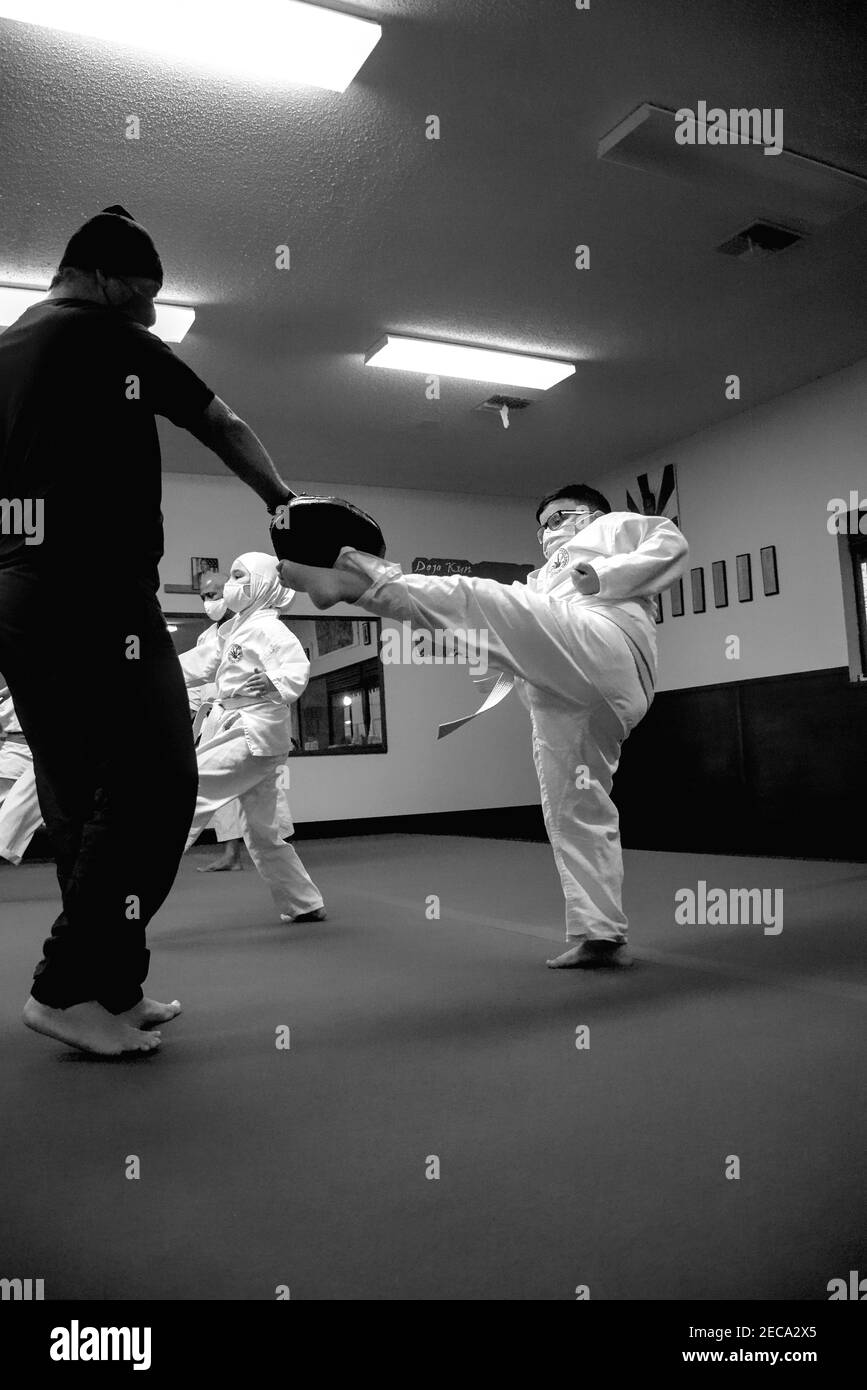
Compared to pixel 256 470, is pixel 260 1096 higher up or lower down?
lower down

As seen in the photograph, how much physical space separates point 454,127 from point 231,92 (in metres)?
0.90

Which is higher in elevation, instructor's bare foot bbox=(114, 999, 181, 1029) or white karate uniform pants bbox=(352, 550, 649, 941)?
white karate uniform pants bbox=(352, 550, 649, 941)

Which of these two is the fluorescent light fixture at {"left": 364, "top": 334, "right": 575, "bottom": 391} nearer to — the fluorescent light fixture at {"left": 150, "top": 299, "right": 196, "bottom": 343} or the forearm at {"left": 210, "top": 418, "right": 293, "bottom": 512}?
the fluorescent light fixture at {"left": 150, "top": 299, "right": 196, "bottom": 343}

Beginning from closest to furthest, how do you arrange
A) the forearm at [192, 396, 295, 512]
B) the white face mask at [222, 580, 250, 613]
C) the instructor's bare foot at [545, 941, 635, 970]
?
the forearm at [192, 396, 295, 512] < the instructor's bare foot at [545, 941, 635, 970] < the white face mask at [222, 580, 250, 613]

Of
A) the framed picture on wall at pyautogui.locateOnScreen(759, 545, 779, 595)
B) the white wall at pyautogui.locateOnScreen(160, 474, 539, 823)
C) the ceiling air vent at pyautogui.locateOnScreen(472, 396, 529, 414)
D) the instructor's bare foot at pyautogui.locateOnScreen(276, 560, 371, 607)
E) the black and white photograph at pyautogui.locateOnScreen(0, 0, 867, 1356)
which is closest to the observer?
the black and white photograph at pyautogui.locateOnScreen(0, 0, 867, 1356)

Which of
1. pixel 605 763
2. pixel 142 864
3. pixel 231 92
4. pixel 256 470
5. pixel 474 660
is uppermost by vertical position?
pixel 231 92

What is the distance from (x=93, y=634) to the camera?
1.91 m

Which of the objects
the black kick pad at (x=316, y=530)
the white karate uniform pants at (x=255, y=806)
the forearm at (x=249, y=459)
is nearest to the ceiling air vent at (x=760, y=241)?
the white karate uniform pants at (x=255, y=806)

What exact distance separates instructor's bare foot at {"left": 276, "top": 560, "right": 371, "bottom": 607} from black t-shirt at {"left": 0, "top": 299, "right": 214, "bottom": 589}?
0.35m

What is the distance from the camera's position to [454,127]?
4.04m

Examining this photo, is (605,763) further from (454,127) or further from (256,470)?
(454,127)

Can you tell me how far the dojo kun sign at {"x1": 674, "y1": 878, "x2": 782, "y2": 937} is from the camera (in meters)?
3.42

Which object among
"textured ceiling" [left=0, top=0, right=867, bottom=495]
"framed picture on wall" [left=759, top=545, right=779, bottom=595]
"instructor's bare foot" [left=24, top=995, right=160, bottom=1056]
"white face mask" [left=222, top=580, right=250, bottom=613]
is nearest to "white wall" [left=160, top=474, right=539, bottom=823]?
"textured ceiling" [left=0, top=0, right=867, bottom=495]
